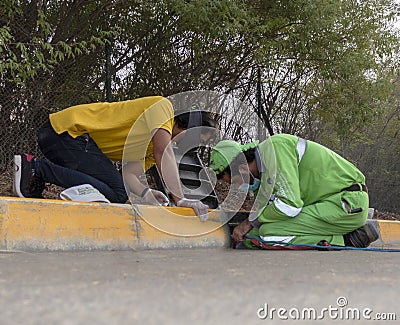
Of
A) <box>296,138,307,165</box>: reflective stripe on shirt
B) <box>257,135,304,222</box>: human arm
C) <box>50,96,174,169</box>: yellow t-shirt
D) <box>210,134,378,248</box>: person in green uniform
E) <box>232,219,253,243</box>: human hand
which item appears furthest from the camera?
<box>232,219,253,243</box>: human hand

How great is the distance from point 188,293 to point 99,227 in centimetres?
217

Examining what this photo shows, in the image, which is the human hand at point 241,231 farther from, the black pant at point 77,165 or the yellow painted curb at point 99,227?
the black pant at point 77,165

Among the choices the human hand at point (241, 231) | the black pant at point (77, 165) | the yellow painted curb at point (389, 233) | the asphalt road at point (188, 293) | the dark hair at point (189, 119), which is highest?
the dark hair at point (189, 119)

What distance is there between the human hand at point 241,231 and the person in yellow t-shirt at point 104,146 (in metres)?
0.34

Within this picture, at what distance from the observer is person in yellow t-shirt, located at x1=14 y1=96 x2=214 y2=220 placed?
14.5 feet

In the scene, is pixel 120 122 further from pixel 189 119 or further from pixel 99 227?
pixel 99 227

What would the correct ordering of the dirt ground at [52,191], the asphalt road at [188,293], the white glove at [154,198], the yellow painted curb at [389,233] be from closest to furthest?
the asphalt road at [188,293] < the white glove at [154,198] < the dirt ground at [52,191] < the yellow painted curb at [389,233]

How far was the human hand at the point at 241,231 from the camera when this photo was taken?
463 centimetres

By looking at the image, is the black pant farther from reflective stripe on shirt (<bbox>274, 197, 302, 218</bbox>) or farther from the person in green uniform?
reflective stripe on shirt (<bbox>274, 197, 302, 218</bbox>)

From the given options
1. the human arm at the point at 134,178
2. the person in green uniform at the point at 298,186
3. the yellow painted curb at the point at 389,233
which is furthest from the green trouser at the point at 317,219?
the yellow painted curb at the point at 389,233

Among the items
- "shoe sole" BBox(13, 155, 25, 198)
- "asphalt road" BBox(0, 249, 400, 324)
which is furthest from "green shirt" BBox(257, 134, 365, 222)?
"shoe sole" BBox(13, 155, 25, 198)

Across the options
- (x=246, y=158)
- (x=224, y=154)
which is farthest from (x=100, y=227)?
(x=246, y=158)

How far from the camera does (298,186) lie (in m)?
4.19

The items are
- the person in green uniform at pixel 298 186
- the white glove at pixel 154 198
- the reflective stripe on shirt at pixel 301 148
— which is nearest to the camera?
the person in green uniform at pixel 298 186
